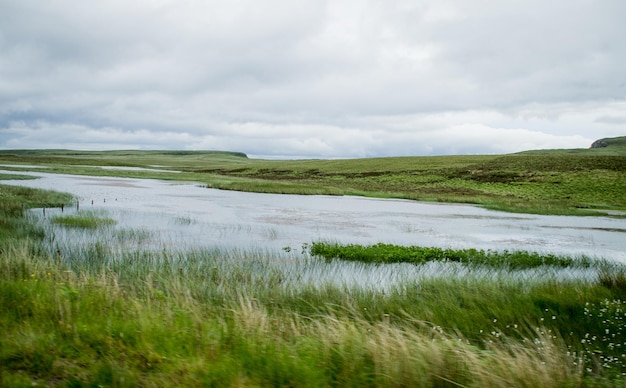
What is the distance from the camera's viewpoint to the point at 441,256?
752 inches

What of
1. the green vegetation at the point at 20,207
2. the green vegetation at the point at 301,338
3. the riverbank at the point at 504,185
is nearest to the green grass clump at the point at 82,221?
the green vegetation at the point at 20,207

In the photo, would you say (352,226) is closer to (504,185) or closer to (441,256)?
(441,256)

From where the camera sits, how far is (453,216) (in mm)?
36562

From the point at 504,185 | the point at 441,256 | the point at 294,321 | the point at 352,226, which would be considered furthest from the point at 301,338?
the point at 504,185

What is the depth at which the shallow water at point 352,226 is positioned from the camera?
22.4 metres

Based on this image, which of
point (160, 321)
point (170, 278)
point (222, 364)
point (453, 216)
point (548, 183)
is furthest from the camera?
point (548, 183)

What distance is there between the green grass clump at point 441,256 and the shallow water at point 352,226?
82.8 inches

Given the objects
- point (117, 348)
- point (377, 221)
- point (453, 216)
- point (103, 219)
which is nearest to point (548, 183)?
point (453, 216)

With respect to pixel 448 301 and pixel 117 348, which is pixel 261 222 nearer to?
pixel 448 301

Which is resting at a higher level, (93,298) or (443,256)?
Answer: (93,298)

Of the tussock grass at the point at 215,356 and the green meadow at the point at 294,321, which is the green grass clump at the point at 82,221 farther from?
the tussock grass at the point at 215,356

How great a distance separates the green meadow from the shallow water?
3154mm

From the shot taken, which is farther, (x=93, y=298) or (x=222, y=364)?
(x=93, y=298)

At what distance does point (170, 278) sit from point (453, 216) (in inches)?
1156
